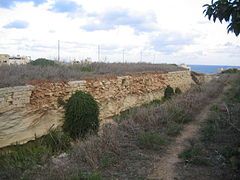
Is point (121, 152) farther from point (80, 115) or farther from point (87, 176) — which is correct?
point (80, 115)

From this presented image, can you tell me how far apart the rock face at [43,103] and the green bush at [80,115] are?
66 centimetres

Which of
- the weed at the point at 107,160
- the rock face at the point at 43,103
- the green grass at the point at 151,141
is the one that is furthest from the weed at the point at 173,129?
the rock face at the point at 43,103

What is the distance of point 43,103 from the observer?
12.1 metres

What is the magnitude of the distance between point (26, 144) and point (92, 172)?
6.10 meters

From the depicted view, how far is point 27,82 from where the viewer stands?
1184 cm

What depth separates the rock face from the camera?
10.6m

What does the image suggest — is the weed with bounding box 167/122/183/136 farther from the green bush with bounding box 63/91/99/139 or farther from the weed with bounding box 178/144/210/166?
the green bush with bounding box 63/91/99/139

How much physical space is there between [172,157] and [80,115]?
214 inches

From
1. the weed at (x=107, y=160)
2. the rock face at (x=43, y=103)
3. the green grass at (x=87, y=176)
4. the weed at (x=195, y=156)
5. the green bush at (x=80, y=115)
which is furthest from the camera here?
the green bush at (x=80, y=115)

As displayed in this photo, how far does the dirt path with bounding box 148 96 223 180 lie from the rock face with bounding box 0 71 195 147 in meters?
5.27

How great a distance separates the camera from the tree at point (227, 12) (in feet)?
17.7

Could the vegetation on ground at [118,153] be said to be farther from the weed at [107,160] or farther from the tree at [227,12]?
the tree at [227,12]

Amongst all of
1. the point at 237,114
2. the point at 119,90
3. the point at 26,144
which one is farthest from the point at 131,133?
the point at 119,90

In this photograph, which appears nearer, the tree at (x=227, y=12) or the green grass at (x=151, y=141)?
the tree at (x=227, y=12)
